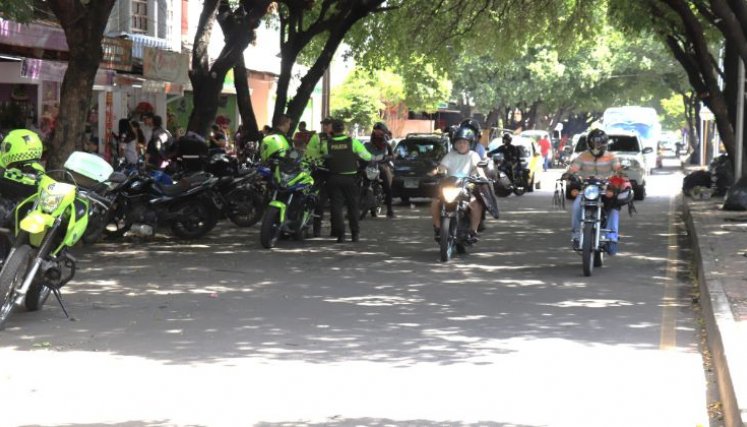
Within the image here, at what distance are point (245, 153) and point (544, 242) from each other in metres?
8.75

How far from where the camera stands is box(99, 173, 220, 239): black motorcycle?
15695 millimetres

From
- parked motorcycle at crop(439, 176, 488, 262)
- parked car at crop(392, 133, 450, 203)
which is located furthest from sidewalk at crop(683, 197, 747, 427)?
parked car at crop(392, 133, 450, 203)

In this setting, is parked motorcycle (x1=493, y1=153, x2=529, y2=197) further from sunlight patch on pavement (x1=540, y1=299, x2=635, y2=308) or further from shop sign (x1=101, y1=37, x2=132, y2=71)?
sunlight patch on pavement (x1=540, y1=299, x2=635, y2=308)

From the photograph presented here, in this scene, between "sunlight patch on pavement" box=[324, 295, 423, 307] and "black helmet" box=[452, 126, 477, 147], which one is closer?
"sunlight patch on pavement" box=[324, 295, 423, 307]

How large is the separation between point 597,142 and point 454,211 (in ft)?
6.43

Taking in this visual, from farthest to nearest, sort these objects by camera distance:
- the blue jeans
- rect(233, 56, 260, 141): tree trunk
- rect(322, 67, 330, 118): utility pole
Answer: rect(322, 67, 330, 118): utility pole, rect(233, 56, 260, 141): tree trunk, the blue jeans

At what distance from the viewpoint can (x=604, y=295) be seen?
460 inches

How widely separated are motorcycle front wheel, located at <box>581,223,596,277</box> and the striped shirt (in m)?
1.26

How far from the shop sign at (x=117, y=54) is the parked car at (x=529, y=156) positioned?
40.0ft

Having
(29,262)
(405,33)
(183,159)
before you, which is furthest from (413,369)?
(405,33)

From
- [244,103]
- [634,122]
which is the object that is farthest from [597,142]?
[634,122]

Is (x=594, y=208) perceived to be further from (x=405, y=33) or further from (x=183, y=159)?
(x=405, y=33)

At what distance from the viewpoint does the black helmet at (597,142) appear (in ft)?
46.4

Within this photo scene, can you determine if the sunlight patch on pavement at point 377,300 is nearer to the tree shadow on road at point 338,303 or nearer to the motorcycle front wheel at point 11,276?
the tree shadow on road at point 338,303
